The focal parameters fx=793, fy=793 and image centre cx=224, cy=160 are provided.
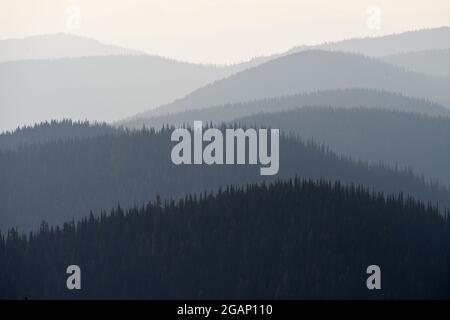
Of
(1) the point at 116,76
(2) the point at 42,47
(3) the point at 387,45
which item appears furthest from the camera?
(1) the point at 116,76

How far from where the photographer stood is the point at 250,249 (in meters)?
13.8

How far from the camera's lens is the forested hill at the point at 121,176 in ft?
45.9

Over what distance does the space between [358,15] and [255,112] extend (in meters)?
2.63

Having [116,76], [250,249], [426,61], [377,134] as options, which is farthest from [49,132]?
[426,61]

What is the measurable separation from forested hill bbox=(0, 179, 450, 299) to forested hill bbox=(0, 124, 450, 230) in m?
0.24

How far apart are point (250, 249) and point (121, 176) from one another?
2.68 m

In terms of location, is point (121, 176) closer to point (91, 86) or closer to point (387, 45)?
point (91, 86)

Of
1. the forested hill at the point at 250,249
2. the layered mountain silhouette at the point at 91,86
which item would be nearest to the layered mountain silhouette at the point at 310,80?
the layered mountain silhouette at the point at 91,86

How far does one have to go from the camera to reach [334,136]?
14531mm

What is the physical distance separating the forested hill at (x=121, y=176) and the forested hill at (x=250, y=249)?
0.24m

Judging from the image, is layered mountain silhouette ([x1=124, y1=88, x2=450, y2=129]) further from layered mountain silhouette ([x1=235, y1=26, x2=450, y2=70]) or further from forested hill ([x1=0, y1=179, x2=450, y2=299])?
forested hill ([x1=0, y1=179, x2=450, y2=299])

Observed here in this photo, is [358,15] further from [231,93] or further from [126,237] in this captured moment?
[126,237]
